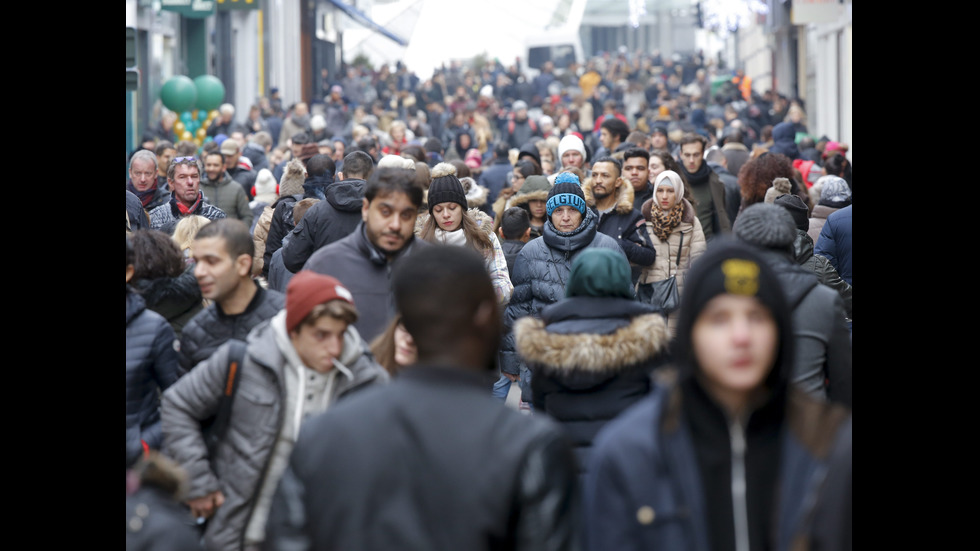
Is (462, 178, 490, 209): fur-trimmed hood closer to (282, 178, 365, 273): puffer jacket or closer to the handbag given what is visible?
the handbag

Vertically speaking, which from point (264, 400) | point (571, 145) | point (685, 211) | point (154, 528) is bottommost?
point (154, 528)

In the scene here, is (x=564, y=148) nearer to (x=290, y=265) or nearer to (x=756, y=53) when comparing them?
(x=290, y=265)

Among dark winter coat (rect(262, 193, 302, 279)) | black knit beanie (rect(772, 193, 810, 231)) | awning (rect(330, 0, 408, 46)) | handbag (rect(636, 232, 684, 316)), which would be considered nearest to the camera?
black knit beanie (rect(772, 193, 810, 231))

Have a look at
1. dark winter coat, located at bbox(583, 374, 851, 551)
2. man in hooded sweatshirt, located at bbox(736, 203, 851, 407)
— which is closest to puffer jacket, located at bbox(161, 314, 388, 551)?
dark winter coat, located at bbox(583, 374, 851, 551)

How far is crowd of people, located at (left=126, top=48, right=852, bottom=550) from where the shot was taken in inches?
104

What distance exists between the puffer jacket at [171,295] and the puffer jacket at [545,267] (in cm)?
230

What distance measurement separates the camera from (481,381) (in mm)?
2793

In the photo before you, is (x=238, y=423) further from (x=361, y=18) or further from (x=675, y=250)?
(x=361, y=18)

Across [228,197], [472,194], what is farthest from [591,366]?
[228,197]

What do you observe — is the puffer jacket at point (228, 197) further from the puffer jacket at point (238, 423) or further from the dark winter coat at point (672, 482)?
the dark winter coat at point (672, 482)

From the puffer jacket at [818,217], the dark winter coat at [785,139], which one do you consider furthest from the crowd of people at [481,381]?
the dark winter coat at [785,139]

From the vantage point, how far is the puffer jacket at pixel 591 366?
4875mm

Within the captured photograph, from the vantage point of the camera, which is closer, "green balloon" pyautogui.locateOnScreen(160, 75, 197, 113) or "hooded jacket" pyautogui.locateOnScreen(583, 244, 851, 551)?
"hooded jacket" pyautogui.locateOnScreen(583, 244, 851, 551)

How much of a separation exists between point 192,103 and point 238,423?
59.9ft
